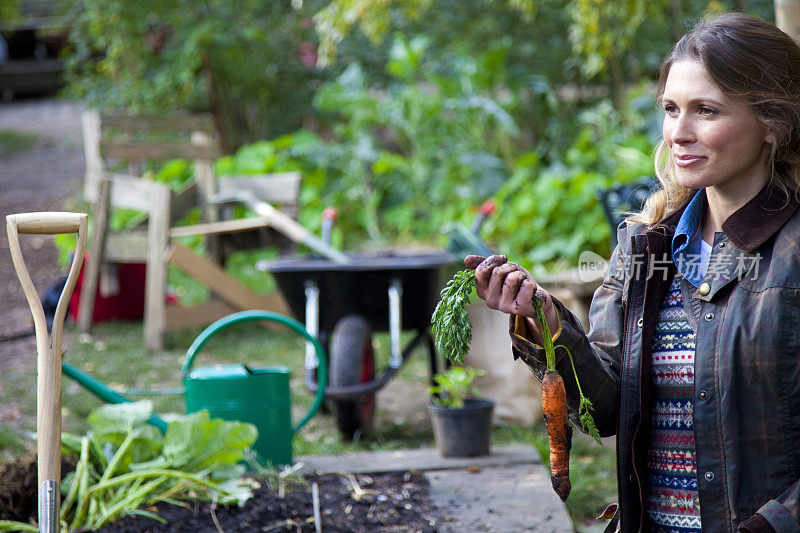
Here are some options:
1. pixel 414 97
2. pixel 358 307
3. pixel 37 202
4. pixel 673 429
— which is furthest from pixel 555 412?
pixel 37 202

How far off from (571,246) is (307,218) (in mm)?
3117

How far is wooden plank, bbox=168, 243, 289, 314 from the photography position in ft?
18.1

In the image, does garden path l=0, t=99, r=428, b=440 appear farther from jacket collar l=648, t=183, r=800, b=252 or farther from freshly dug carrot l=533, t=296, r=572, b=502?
jacket collar l=648, t=183, r=800, b=252

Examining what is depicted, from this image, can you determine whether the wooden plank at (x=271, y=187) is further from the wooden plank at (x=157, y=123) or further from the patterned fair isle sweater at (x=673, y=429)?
the patterned fair isle sweater at (x=673, y=429)

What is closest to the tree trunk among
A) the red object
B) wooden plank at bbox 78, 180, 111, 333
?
wooden plank at bbox 78, 180, 111, 333

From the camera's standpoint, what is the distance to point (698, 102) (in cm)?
141

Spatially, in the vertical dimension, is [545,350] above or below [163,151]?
below

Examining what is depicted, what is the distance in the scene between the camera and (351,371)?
3646mm

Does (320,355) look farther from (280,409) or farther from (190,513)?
(190,513)

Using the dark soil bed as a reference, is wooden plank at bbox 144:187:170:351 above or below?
above

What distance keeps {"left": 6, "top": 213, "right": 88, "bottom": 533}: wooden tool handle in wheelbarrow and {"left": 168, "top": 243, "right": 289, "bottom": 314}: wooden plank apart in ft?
12.4

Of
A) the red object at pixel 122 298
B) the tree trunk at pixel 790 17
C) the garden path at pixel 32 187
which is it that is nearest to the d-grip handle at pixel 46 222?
the tree trunk at pixel 790 17

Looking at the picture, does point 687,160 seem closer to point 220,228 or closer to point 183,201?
point 220,228

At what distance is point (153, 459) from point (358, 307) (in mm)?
1584
